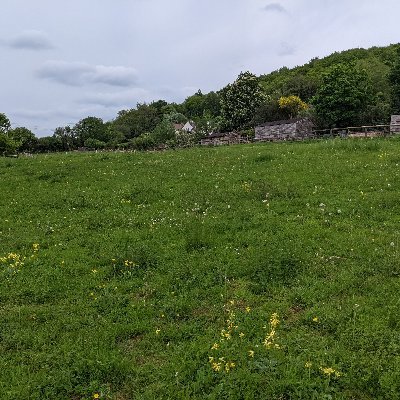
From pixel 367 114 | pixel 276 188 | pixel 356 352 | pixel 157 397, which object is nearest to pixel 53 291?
pixel 157 397

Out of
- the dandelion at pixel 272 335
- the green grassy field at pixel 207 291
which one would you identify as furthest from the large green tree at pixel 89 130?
the dandelion at pixel 272 335

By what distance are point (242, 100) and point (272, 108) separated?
812cm

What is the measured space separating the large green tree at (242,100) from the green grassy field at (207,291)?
8246cm

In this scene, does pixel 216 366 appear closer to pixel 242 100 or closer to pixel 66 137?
pixel 242 100

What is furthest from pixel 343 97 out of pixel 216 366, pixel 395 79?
pixel 216 366

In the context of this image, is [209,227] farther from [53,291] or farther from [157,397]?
[157,397]

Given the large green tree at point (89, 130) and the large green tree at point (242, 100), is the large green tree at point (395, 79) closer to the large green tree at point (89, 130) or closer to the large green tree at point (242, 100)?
the large green tree at point (242, 100)

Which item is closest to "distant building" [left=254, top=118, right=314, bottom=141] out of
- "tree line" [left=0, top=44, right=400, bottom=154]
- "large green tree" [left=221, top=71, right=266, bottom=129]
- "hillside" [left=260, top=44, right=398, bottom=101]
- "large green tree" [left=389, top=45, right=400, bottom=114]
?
"tree line" [left=0, top=44, right=400, bottom=154]

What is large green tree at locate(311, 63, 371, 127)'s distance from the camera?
65562mm

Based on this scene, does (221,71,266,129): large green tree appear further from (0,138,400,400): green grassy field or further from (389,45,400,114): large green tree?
(0,138,400,400): green grassy field

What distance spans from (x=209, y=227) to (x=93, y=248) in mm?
3595

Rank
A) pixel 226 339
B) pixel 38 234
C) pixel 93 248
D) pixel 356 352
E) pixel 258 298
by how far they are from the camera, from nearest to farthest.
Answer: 1. pixel 356 352
2. pixel 226 339
3. pixel 258 298
4. pixel 93 248
5. pixel 38 234

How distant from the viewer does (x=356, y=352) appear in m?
7.01

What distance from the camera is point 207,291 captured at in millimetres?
9484
